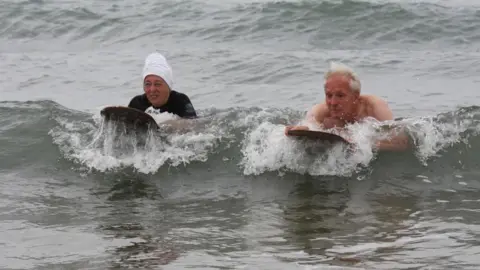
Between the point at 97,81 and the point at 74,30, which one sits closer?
the point at 97,81

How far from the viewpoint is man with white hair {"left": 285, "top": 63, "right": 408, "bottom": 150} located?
822 cm

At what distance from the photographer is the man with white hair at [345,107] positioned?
822cm

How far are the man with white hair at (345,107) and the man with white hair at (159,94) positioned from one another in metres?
1.53

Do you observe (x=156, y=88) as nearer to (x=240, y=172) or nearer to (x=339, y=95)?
(x=240, y=172)

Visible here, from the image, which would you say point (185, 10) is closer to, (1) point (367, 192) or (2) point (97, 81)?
(2) point (97, 81)

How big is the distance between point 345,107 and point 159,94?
2208 millimetres

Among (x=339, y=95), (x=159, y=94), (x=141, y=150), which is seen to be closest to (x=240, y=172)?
(x=141, y=150)

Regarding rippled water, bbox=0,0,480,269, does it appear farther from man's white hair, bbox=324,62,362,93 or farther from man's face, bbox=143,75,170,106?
man's white hair, bbox=324,62,362,93

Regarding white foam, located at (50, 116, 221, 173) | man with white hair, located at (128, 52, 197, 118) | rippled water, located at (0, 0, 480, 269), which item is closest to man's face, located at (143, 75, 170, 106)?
man with white hair, located at (128, 52, 197, 118)

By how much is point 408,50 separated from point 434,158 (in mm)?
9339

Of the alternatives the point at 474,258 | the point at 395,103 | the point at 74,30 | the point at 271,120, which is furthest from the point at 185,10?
the point at 474,258

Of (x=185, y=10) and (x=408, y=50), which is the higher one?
(x=185, y=10)

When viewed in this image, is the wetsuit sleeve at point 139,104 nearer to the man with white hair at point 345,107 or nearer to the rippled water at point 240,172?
the rippled water at point 240,172

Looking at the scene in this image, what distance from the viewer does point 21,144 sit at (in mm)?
10219
